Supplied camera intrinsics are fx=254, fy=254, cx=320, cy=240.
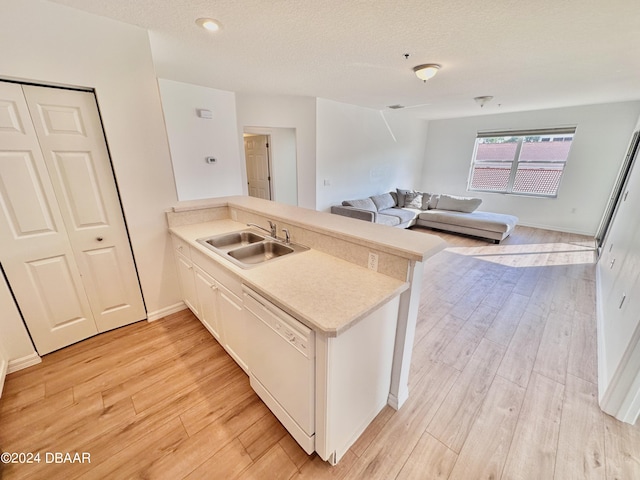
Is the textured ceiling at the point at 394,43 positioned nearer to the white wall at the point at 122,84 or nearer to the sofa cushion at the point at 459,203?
the white wall at the point at 122,84

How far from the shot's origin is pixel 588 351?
2098 mm

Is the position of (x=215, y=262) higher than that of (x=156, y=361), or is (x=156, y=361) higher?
(x=215, y=262)

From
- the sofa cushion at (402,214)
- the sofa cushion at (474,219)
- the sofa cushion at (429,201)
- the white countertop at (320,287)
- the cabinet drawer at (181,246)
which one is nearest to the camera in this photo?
the white countertop at (320,287)

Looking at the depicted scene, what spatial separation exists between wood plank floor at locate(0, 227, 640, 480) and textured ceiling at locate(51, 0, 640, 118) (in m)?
2.43

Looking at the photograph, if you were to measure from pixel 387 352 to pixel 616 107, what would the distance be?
6625 mm

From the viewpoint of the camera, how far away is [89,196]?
76.0 inches

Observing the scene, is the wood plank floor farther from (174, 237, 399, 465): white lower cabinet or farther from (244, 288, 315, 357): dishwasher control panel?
(244, 288, 315, 357): dishwasher control panel

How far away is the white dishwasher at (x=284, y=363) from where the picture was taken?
114 centimetres

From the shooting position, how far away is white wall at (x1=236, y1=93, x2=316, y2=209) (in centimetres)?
419

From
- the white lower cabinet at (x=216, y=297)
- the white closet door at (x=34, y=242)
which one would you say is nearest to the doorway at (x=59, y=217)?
the white closet door at (x=34, y=242)

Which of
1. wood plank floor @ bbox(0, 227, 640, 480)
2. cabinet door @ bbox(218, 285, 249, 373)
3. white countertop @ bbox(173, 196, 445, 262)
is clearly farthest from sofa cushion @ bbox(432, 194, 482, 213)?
cabinet door @ bbox(218, 285, 249, 373)

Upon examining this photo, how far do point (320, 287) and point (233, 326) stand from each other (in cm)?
81

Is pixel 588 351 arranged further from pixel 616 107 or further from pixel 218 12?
pixel 616 107

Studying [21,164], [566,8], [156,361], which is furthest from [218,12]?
[156,361]
